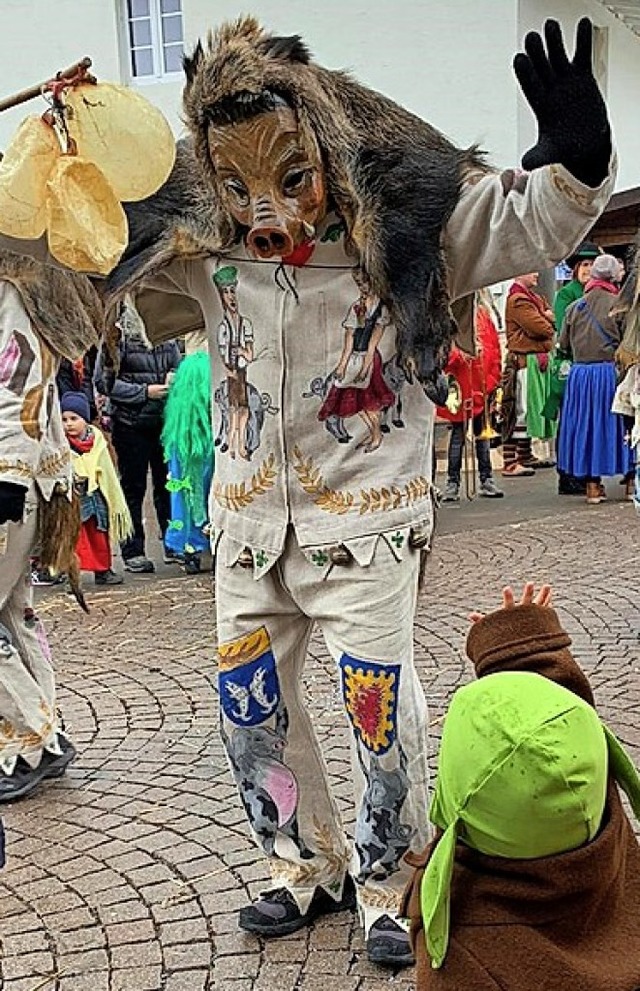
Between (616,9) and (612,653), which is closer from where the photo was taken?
(612,653)

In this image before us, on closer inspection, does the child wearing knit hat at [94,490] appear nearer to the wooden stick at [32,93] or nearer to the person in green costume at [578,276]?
the wooden stick at [32,93]

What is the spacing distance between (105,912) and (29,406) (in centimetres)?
151

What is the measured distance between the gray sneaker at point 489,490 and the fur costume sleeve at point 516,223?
Result: 322 inches

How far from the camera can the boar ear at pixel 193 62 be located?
2749mm

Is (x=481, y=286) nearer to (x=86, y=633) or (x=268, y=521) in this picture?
(x=268, y=521)

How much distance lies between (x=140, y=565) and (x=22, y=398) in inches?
181

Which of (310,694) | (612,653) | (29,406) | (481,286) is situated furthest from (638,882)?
(612,653)

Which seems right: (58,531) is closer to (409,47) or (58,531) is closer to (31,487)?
(31,487)

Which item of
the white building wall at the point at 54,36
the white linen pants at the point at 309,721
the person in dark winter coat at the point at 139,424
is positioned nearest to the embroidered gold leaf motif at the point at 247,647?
the white linen pants at the point at 309,721

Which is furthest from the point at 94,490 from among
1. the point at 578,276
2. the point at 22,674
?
the point at 578,276

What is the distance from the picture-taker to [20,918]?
11.2 ft

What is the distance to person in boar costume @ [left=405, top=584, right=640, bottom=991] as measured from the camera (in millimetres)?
1850

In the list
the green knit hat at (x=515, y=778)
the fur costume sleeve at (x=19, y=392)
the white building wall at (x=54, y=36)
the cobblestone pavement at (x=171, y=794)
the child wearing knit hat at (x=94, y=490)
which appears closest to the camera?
the green knit hat at (x=515, y=778)

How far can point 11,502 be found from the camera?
3660 millimetres
